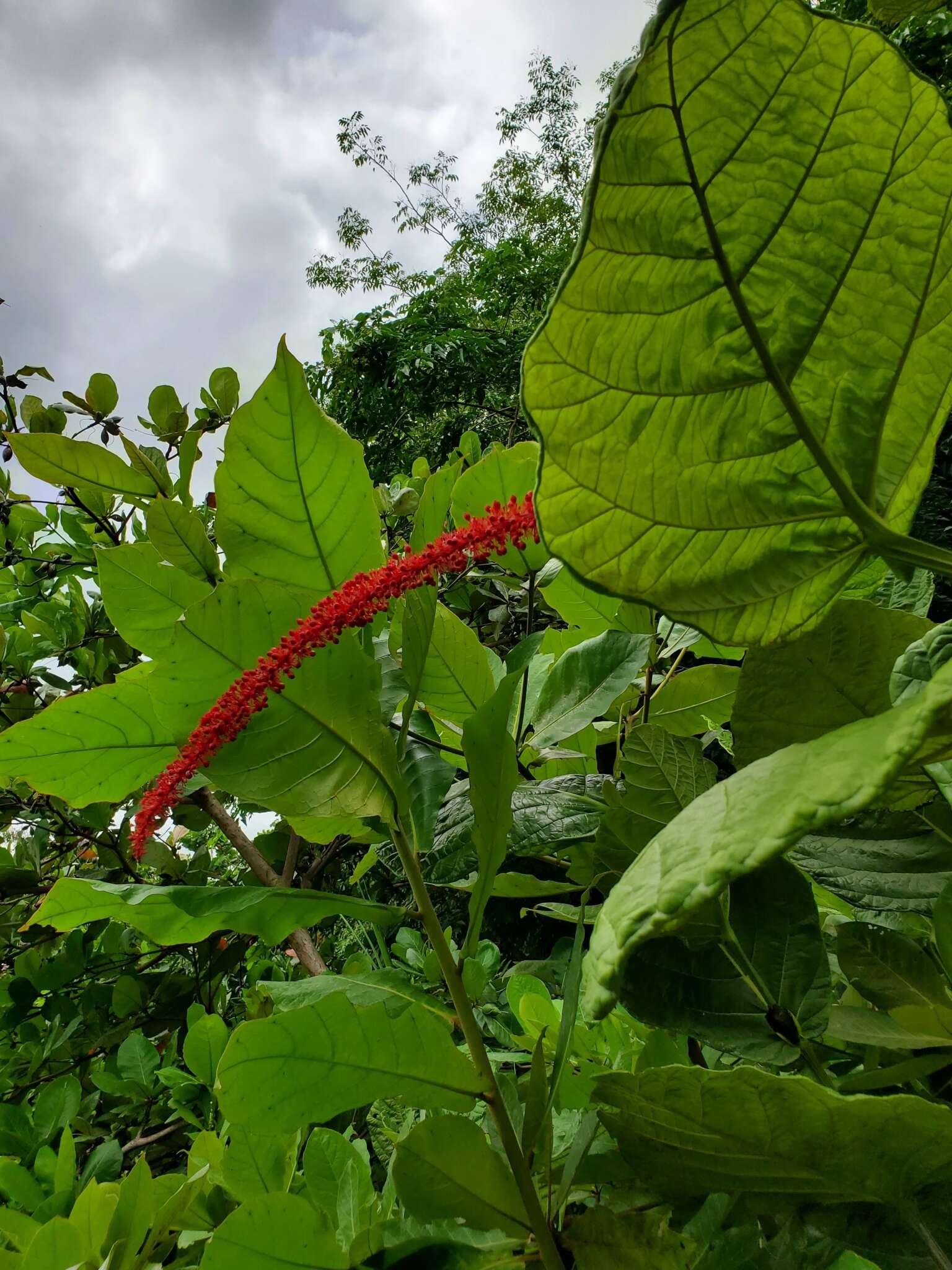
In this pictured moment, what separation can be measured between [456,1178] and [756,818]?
0.72ft

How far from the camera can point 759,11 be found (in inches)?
7.4

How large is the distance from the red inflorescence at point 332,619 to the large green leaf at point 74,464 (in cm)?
39

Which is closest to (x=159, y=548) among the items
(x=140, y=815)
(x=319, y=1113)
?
(x=140, y=815)

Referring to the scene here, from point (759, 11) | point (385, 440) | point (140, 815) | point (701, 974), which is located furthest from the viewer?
point (385, 440)

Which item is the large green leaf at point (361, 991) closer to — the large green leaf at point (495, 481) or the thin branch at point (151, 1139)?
the large green leaf at point (495, 481)

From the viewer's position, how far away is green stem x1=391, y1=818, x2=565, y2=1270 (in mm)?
297

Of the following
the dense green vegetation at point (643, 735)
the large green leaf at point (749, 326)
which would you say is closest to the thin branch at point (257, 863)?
the dense green vegetation at point (643, 735)

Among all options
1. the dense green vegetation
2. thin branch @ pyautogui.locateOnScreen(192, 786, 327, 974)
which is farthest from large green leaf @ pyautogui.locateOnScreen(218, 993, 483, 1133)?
thin branch @ pyautogui.locateOnScreen(192, 786, 327, 974)

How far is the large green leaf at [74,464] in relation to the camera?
2.16 feet

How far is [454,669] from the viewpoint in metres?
0.44

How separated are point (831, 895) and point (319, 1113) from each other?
313 millimetres

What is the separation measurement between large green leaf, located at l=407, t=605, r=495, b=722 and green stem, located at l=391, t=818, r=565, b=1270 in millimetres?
98

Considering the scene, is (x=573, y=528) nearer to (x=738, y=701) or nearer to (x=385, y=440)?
(x=738, y=701)

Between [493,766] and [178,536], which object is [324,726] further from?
[178,536]
